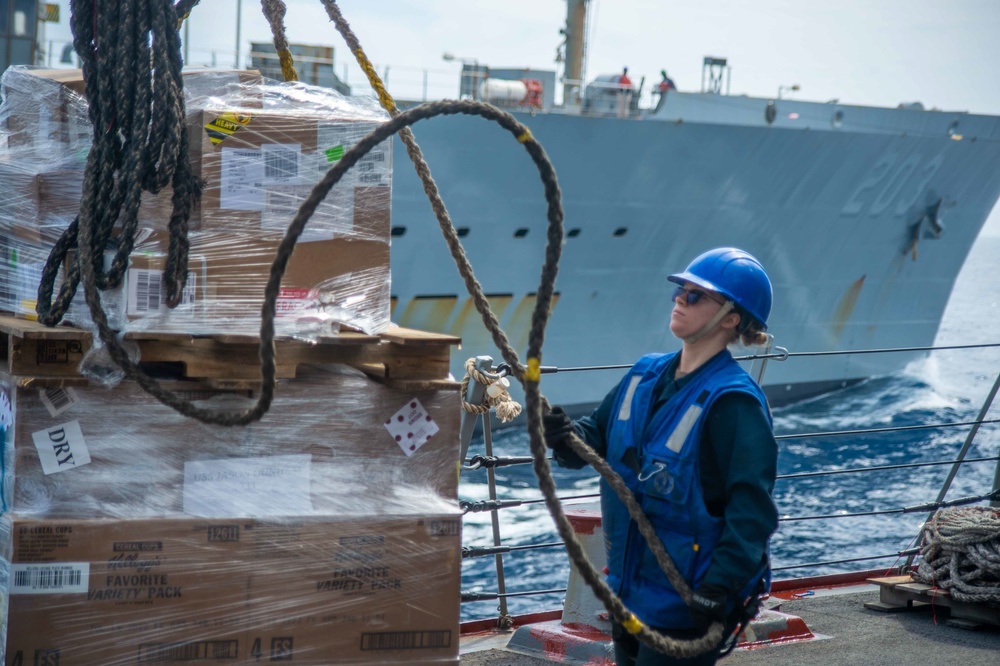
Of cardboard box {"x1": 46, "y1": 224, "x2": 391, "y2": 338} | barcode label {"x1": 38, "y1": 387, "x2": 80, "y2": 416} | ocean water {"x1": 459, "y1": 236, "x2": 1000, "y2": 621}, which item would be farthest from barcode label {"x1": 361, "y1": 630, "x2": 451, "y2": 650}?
ocean water {"x1": 459, "y1": 236, "x2": 1000, "y2": 621}

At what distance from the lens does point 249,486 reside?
8.23ft

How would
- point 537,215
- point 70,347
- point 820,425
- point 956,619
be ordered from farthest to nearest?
point 820,425, point 537,215, point 956,619, point 70,347

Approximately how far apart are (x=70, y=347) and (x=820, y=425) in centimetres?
1868

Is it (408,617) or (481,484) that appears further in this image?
(481,484)

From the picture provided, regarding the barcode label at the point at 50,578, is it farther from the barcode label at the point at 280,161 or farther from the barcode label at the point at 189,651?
the barcode label at the point at 280,161

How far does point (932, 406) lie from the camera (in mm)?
22688

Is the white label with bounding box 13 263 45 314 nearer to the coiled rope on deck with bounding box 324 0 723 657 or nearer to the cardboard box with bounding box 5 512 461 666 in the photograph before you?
the cardboard box with bounding box 5 512 461 666

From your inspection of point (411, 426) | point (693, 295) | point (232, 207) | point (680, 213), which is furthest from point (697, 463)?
point (680, 213)

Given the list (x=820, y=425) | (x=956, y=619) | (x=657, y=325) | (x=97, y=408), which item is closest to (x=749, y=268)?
(x=97, y=408)

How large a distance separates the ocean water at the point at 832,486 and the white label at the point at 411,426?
17.1ft

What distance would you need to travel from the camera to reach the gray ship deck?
3.81 metres

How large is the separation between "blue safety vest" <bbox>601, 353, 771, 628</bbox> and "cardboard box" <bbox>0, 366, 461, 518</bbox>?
50 centimetres

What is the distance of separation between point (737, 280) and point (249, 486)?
1.40m

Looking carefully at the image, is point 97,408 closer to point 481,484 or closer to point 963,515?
point 963,515
